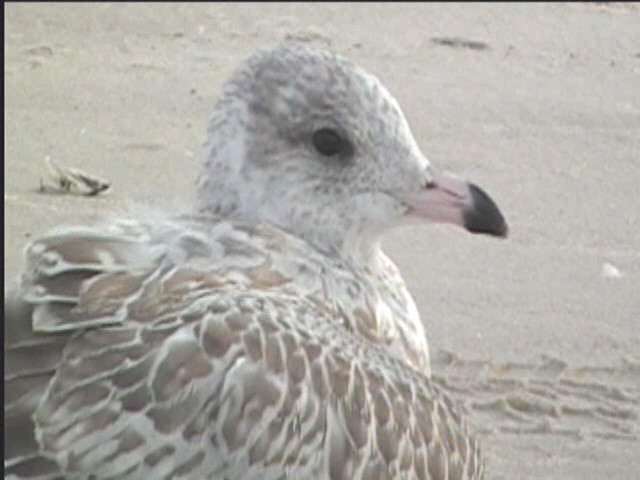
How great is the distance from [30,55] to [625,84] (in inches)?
88.2

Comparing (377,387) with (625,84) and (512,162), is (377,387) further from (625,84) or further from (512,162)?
(625,84)

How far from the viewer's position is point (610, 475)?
15.7 ft

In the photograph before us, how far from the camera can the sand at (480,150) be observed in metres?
5.29

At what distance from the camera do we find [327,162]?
4387mm

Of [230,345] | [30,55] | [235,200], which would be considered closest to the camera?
[230,345]

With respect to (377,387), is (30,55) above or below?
below

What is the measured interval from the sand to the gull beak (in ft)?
1.90

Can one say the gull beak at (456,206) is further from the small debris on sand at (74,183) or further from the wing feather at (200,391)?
the small debris on sand at (74,183)

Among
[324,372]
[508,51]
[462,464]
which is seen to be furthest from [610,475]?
[508,51]

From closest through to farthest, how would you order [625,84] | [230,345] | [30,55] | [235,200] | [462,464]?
[230,345]
[462,464]
[235,200]
[625,84]
[30,55]

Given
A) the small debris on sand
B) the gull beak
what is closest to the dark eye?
the gull beak

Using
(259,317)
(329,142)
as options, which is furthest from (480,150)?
(259,317)

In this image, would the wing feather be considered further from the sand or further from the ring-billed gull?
the sand

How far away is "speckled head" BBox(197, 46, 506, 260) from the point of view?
14.3ft
